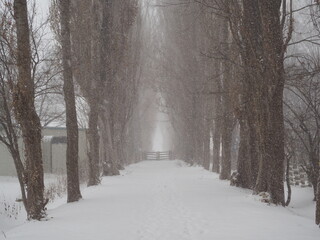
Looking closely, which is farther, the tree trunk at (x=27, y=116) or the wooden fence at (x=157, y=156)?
the wooden fence at (x=157, y=156)

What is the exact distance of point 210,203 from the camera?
30.5 ft

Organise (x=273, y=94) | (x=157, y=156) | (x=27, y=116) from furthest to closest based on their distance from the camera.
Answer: (x=157, y=156)
(x=273, y=94)
(x=27, y=116)

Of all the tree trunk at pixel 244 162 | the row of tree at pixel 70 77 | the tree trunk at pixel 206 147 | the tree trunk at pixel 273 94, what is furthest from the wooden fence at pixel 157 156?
the tree trunk at pixel 273 94

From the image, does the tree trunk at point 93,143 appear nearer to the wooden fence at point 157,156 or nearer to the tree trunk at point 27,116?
the tree trunk at point 27,116

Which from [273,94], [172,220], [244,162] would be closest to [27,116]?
[172,220]

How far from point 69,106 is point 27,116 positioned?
2605 mm

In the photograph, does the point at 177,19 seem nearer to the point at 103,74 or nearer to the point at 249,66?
the point at 103,74

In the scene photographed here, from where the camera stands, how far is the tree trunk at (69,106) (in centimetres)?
975

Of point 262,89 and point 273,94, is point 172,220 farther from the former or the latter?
point 262,89

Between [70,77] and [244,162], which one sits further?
[244,162]

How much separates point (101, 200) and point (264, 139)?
4.54 meters

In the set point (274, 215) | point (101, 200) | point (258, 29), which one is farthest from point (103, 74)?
point (274, 215)

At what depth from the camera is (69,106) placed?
32.4 ft

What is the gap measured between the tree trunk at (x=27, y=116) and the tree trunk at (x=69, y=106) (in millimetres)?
2335
